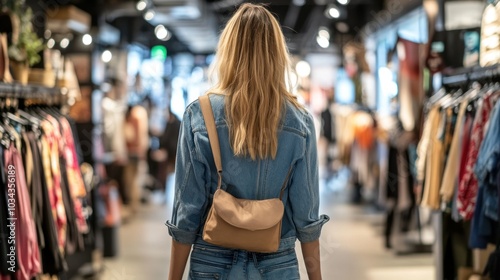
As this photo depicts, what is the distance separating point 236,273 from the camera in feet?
7.73

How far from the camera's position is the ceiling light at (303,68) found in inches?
359

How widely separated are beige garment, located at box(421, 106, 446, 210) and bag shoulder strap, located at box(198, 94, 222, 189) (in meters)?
2.74

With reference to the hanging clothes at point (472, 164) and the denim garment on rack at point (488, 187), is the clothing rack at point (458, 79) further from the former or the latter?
the denim garment on rack at point (488, 187)

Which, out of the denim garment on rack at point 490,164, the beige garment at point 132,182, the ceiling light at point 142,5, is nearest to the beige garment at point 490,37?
the denim garment on rack at point 490,164

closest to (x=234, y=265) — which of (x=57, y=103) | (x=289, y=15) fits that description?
(x=57, y=103)

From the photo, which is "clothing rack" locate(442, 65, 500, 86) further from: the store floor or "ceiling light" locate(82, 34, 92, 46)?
"ceiling light" locate(82, 34, 92, 46)

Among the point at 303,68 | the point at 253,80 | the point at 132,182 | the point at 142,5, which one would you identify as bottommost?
the point at 132,182

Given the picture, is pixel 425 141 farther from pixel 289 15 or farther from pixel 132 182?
pixel 132 182

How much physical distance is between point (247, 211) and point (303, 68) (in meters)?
7.29

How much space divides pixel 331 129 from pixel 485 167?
767cm

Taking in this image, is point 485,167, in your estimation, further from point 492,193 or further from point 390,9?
point 390,9

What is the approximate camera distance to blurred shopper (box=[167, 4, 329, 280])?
2.38 meters

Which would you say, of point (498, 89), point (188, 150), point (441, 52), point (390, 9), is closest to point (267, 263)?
point (188, 150)

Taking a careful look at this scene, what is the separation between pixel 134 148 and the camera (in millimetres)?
9711
